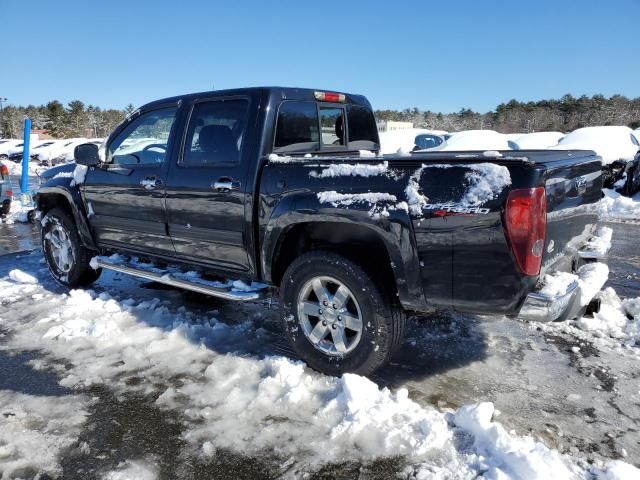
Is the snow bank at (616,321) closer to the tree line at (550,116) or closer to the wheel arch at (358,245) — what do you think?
the wheel arch at (358,245)

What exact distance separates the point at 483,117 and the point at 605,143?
41674 millimetres

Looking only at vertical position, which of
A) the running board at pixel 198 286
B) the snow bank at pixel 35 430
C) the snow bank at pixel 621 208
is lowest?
the snow bank at pixel 621 208

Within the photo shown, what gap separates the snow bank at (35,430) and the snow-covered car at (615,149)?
452 inches

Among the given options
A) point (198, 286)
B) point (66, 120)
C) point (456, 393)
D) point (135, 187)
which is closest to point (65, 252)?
point (135, 187)

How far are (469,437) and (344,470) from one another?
0.68 metres

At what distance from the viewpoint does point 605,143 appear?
40.9ft

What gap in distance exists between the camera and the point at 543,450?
2.38 m

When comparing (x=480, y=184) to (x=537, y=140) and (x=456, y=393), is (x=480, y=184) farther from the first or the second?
(x=537, y=140)

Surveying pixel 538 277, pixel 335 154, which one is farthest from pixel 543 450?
pixel 335 154

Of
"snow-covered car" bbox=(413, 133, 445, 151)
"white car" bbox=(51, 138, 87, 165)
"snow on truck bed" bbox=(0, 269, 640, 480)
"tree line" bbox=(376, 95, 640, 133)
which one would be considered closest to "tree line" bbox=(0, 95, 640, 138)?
"tree line" bbox=(376, 95, 640, 133)

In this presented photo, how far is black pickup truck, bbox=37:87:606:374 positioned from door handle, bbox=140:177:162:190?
14 mm

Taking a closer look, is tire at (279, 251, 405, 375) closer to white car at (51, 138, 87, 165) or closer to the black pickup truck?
the black pickup truck

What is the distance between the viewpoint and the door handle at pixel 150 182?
416 cm

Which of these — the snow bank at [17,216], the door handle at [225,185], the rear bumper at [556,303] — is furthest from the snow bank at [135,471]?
the snow bank at [17,216]
